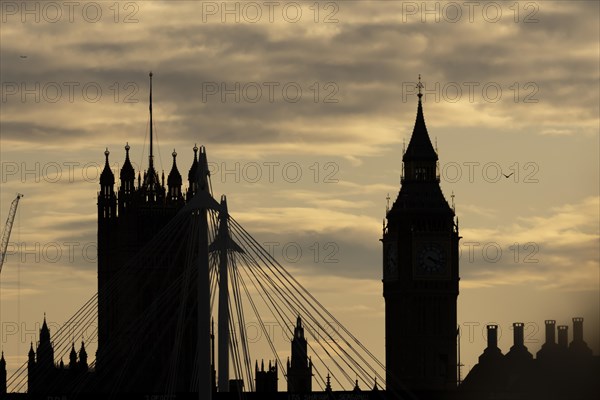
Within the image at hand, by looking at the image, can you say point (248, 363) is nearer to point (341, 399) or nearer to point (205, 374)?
point (205, 374)

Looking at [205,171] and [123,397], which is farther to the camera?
[123,397]

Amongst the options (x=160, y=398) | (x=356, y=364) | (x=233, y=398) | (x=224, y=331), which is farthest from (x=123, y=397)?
(x=356, y=364)

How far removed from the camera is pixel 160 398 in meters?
191

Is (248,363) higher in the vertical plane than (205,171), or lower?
lower

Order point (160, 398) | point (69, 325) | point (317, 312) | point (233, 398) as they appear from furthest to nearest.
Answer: point (160, 398)
point (233, 398)
point (69, 325)
point (317, 312)

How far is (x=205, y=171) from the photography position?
471ft

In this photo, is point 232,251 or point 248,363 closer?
point 248,363

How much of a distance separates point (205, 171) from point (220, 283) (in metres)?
10.2

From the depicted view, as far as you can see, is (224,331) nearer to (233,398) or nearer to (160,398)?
(233,398)

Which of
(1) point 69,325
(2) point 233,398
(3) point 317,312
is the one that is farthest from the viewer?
(2) point 233,398

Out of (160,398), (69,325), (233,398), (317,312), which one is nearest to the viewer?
(317,312)

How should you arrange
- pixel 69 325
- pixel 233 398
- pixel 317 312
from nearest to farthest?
1. pixel 317 312
2. pixel 69 325
3. pixel 233 398

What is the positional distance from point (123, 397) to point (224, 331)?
44.5 metres

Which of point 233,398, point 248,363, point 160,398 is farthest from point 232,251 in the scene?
point 160,398
